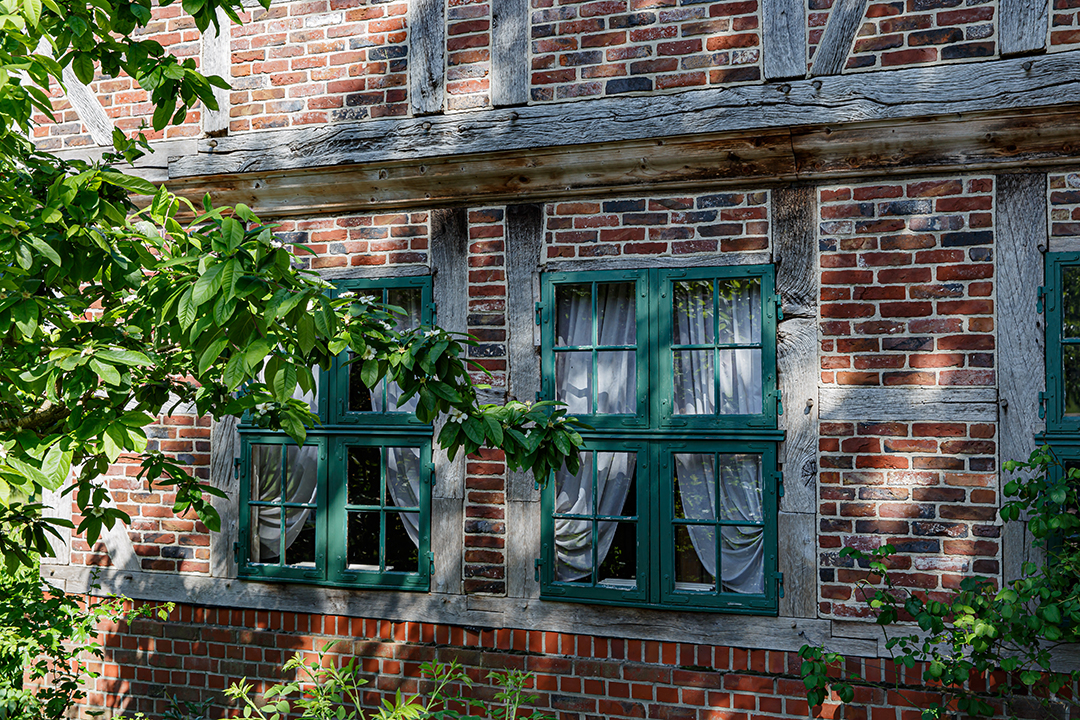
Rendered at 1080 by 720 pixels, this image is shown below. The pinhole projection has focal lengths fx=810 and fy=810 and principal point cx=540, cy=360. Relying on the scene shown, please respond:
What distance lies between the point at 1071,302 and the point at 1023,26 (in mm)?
1264

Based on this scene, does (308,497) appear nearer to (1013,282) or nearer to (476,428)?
(476,428)

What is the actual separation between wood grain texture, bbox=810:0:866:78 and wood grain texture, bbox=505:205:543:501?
5.08 ft

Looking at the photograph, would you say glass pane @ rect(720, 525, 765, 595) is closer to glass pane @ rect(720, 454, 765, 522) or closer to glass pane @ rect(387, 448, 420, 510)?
glass pane @ rect(720, 454, 765, 522)

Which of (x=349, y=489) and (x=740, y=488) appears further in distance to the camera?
(x=349, y=489)

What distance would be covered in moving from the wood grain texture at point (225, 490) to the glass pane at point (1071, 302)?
14.4ft

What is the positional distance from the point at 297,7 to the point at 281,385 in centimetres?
337

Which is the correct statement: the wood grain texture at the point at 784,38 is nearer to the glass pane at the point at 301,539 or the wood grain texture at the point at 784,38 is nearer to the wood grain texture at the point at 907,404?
the wood grain texture at the point at 907,404

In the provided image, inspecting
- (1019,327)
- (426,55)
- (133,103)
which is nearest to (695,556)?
(1019,327)

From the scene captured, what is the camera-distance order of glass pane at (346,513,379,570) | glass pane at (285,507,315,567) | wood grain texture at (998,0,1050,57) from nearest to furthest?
wood grain texture at (998,0,1050,57) < glass pane at (346,513,379,570) < glass pane at (285,507,315,567)

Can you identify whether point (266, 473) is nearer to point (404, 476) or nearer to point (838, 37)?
point (404, 476)

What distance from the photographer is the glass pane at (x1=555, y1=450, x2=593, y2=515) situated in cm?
429

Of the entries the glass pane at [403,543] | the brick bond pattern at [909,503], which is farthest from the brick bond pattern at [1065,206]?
the glass pane at [403,543]

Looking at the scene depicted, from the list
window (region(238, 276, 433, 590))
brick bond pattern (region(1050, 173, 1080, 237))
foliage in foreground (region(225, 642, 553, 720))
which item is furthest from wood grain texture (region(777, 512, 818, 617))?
window (region(238, 276, 433, 590))

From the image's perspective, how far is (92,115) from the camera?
500 centimetres
